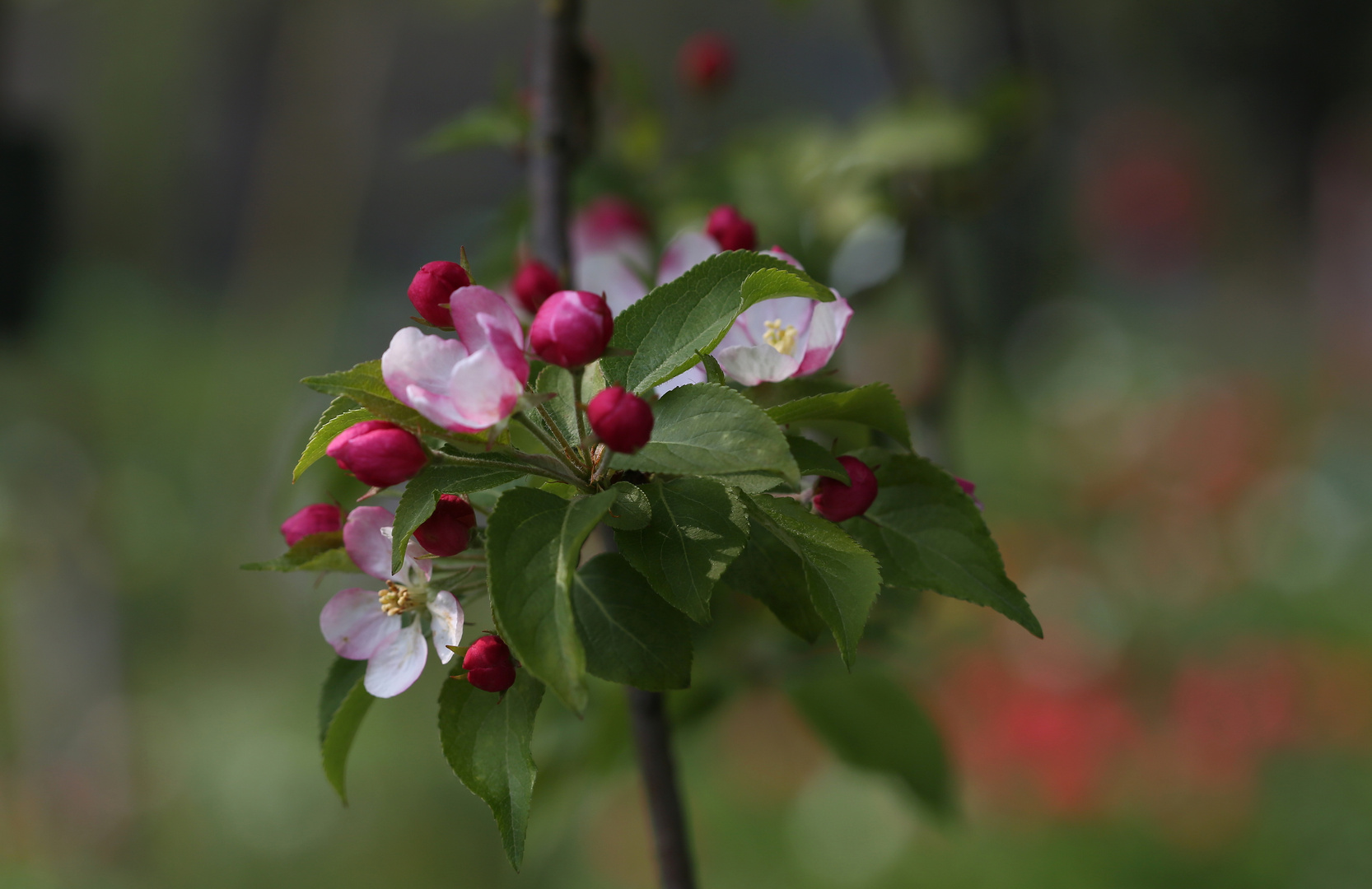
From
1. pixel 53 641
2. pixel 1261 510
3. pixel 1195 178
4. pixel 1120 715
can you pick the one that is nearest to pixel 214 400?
pixel 53 641

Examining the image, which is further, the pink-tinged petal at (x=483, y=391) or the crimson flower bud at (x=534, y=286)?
the crimson flower bud at (x=534, y=286)

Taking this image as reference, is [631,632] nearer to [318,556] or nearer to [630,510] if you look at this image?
[630,510]

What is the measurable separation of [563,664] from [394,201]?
537 centimetres

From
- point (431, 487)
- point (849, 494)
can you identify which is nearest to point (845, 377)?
point (849, 494)

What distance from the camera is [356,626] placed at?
0.50 meters

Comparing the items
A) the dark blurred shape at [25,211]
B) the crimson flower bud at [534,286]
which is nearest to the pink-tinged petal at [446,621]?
the crimson flower bud at [534,286]

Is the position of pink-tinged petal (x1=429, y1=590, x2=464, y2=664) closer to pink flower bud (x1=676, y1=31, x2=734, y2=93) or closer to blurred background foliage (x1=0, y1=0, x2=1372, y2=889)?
blurred background foliage (x1=0, y1=0, x2=1372, y2=889)

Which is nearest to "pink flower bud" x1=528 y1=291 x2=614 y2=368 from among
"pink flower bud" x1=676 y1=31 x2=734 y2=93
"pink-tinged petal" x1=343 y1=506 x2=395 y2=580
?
"pink-tinged petal" x1=343 y1=506 x2=395 y2=580

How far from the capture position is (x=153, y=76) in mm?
4375

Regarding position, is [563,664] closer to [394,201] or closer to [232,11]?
[394,201]

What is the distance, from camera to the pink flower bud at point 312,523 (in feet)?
1.64

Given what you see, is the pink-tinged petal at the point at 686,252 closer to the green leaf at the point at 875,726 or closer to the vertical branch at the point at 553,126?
the vertical branch at the point at 553,126

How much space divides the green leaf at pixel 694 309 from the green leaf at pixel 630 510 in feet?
0.16

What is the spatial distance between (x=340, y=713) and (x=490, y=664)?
10cm
